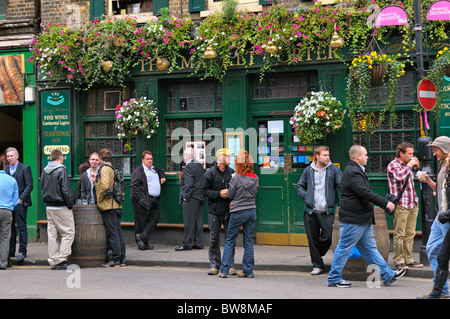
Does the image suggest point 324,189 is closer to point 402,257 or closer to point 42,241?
point 402,257

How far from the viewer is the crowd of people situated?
27.7 feet

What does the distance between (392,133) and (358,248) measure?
3.93 m

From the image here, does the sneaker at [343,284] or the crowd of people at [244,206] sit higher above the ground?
the crowd of people at [244,206]

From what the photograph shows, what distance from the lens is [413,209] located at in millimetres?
9781

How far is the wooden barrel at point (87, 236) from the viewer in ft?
35.6

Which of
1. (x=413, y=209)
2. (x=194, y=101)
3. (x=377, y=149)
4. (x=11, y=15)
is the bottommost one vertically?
(x=413, y=209)

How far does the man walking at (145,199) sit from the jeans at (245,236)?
11.4ft

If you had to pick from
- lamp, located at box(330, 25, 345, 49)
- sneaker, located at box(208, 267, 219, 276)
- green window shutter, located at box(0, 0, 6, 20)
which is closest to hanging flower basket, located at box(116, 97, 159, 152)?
lamp, located at box(330, 25, 345, 49)

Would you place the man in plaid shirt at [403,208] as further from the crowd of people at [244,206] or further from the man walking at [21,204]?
the man walking at [21,204]

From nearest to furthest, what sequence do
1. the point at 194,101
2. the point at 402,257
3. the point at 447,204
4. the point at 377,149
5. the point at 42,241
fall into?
the point at 447,204, the point at 402,257, the point at 377,149, the point at 194,101, the point at 42,241

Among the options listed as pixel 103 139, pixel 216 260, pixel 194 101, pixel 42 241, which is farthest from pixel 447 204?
pixel 42 241

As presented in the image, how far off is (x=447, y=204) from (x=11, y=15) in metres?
11.5

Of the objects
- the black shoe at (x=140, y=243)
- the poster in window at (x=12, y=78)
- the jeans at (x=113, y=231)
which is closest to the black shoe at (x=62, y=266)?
the jeans at (x=113, y=231)

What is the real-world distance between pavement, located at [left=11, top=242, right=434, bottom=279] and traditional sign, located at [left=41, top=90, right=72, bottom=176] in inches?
96.9
